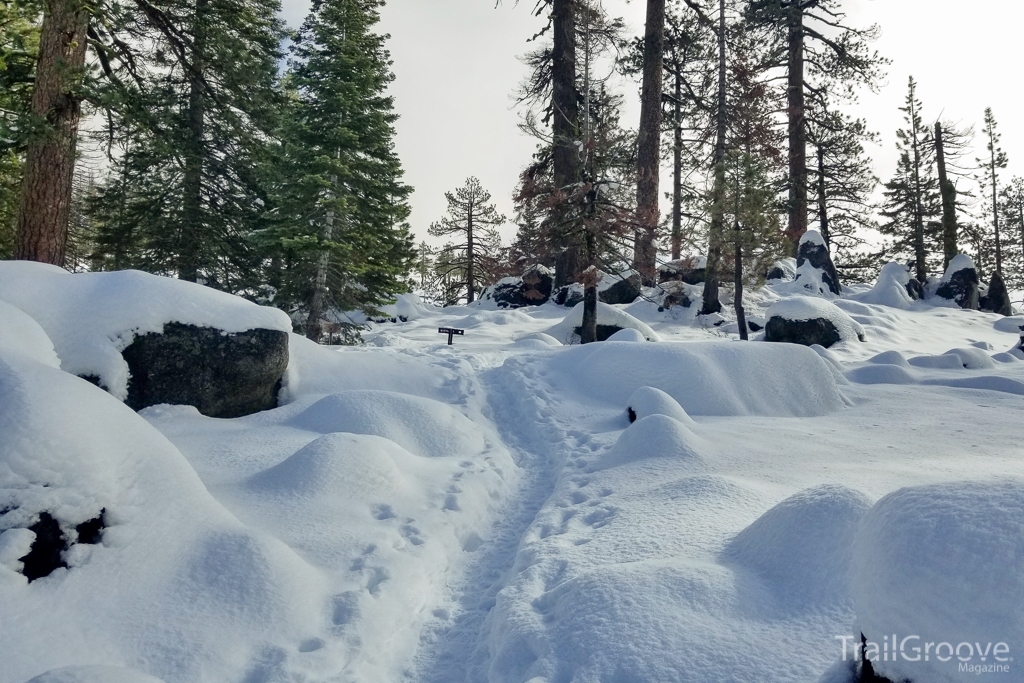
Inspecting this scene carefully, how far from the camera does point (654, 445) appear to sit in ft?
17.5

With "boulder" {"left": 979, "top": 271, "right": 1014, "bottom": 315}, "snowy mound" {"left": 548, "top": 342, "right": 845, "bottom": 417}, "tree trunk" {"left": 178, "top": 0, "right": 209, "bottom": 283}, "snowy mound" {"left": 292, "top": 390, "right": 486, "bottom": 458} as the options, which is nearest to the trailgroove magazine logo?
Result: "snowy mound" {"left": 292, "top": 390, "right": 486, "bottom": 458}

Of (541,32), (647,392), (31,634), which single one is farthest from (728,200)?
(31,634)

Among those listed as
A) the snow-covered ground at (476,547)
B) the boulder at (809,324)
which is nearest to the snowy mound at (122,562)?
the snow-covered ground at (476,547)

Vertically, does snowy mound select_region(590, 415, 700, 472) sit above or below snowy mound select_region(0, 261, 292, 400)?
below

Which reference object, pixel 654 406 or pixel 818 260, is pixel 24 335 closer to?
pixel 654 406

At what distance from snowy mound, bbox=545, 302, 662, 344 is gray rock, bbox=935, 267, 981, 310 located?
14.7 m

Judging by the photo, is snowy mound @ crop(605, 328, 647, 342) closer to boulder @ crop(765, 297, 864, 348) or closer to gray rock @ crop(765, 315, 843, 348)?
gray rock @ crop(765, 315, 843, 348)

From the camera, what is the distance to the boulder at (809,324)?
13.0m

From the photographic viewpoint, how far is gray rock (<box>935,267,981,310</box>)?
790 inches

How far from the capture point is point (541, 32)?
1600 centimetres

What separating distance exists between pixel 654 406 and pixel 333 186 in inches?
357

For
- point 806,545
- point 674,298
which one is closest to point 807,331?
point 674,298

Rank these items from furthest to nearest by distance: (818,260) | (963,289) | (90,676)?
(818,260) → (963,289) → (90,676)

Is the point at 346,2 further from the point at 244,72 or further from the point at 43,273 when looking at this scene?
the point at 43,273
